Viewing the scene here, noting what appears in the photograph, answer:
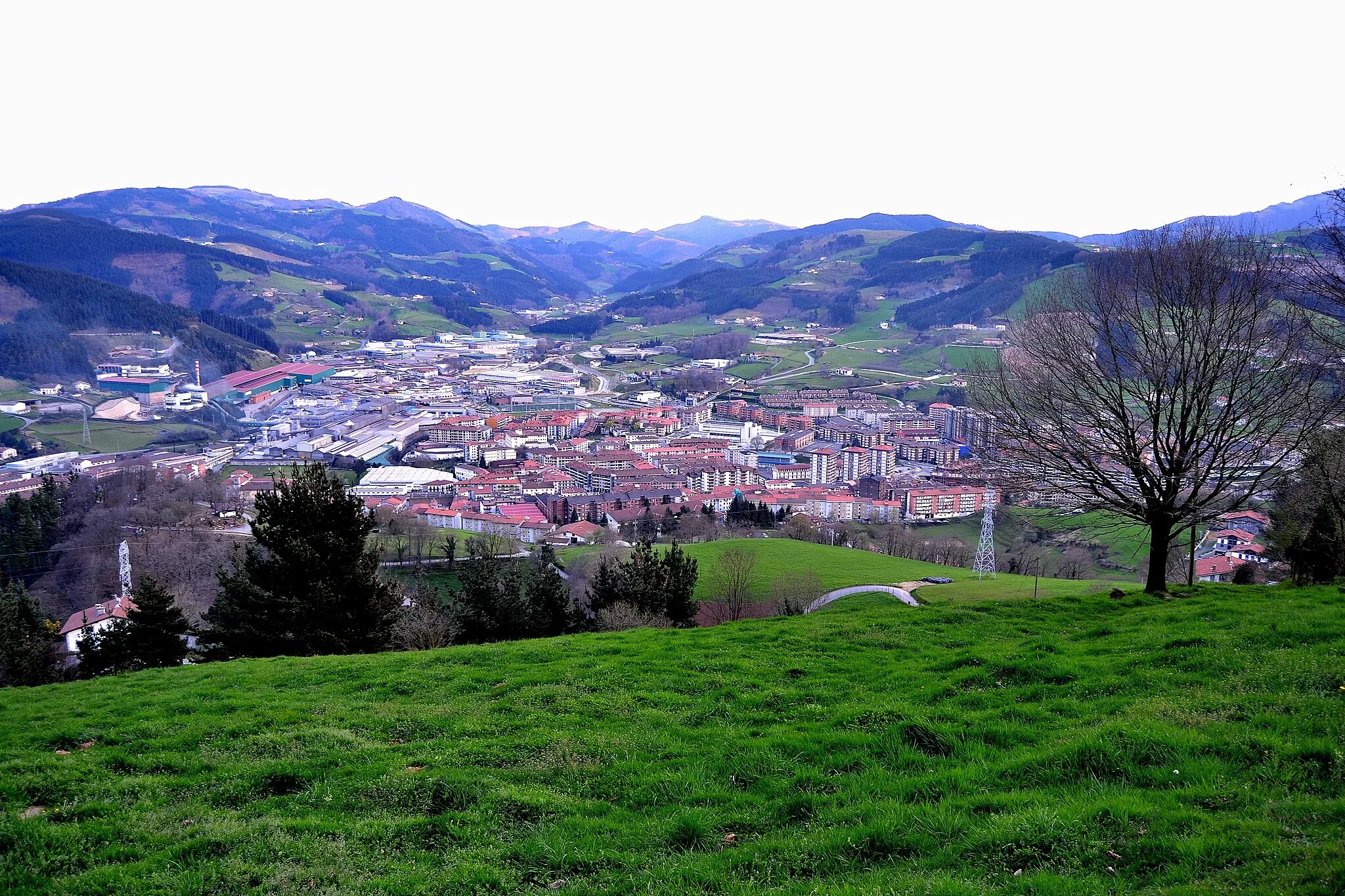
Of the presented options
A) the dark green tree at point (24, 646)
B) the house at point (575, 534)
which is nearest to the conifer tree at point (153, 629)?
the dark green tree at point (24, 646)

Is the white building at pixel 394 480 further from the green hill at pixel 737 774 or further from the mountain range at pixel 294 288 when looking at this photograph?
the mountain range at pixel 294 288

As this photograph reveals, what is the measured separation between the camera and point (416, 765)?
6031 mm

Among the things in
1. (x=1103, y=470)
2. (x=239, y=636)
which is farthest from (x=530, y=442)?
(x=1103, y=470)

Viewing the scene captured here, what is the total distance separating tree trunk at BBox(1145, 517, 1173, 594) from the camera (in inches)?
450

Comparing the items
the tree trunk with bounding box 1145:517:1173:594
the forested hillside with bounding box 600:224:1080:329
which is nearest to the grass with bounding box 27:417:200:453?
the tree trunk with bounding box 1145:517:1173:594

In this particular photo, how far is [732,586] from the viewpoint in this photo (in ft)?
93.1

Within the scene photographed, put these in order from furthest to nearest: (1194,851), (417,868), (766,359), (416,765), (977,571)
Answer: (766,359)
(977,571)
(416,765)
(417,868)
(1194,851)

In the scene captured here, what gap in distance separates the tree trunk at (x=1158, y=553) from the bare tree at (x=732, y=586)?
1509cm

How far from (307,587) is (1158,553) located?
14450mm

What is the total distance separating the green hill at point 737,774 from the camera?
402 cm

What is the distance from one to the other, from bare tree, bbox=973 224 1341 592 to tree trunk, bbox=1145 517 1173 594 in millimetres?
26

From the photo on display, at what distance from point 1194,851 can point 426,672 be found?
25.5ft

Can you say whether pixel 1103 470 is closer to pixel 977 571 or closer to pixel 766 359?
pixel 977 571

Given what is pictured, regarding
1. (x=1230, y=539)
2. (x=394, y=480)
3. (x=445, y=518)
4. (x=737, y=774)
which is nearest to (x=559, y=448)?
(x=394, y=480)
